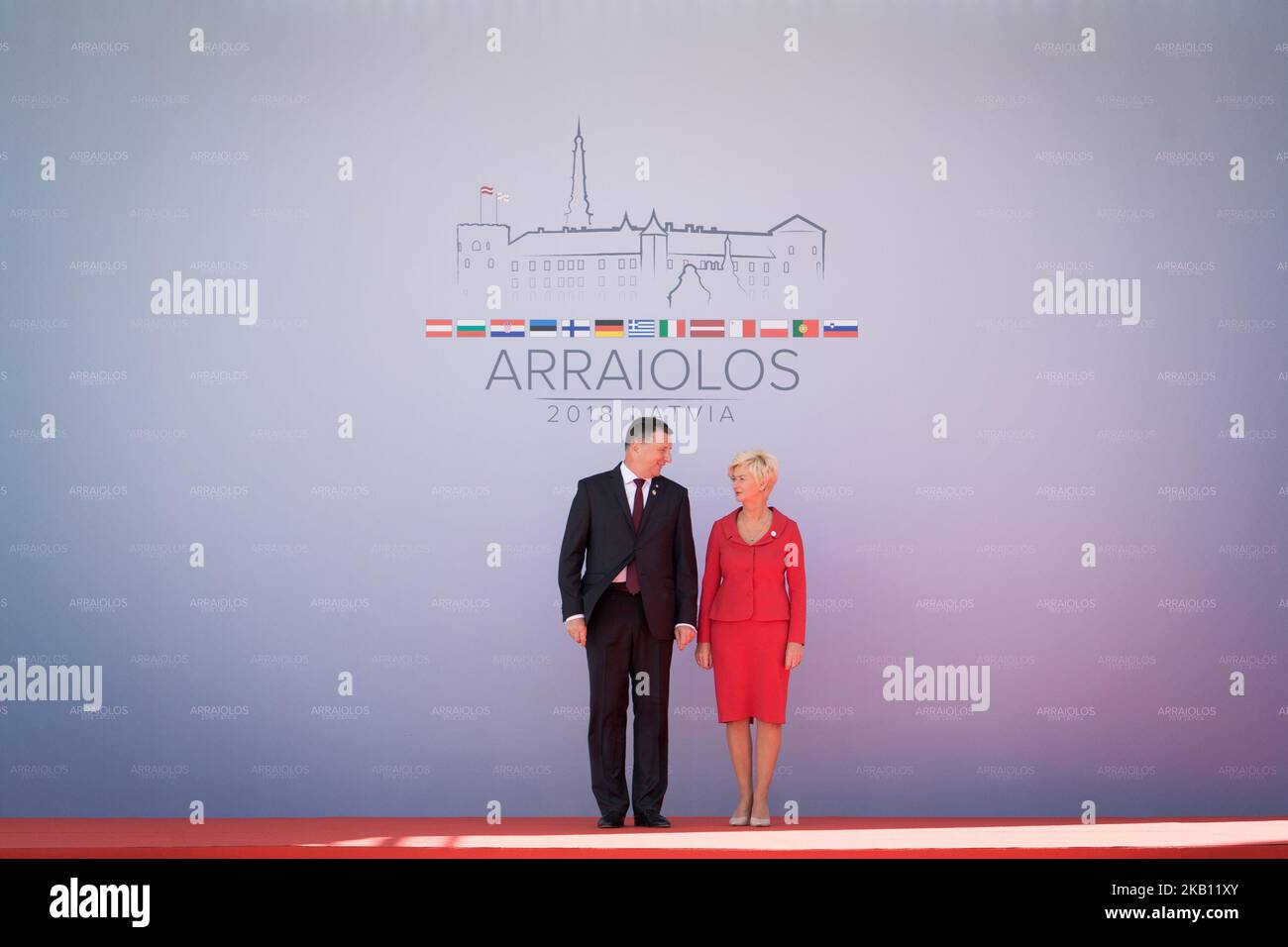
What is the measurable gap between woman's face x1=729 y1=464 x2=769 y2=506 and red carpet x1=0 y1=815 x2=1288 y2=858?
1.39 metres

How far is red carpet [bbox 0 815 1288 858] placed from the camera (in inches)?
208

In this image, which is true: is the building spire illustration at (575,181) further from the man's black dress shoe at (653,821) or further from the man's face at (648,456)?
the man's black dress shoe at (653,821)

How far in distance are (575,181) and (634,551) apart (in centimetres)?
191

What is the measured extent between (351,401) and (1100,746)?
12.8 ft

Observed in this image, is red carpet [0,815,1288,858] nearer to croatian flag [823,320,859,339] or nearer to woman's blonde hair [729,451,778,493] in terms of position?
woman's blonde hair [729,451,778,493]

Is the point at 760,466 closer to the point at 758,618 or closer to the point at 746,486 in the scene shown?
the point at 746,486

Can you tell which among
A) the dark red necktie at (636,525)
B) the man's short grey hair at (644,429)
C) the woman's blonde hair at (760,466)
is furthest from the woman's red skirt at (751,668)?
the man's short grey hair at (644,429)

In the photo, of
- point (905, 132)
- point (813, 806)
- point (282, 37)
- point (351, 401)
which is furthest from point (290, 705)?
point (905, 132)

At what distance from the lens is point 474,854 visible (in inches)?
209

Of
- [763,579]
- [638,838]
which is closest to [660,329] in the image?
[763,579]

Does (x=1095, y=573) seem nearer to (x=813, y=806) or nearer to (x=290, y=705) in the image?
(x=813, y=806)

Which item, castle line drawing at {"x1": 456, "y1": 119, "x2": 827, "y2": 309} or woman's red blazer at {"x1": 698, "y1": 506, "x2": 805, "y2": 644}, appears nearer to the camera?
woman's red blazer at {"x1": 698, "y1": 506, "x2": 805, "y2": 644}

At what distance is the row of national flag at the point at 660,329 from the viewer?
644 centimetres

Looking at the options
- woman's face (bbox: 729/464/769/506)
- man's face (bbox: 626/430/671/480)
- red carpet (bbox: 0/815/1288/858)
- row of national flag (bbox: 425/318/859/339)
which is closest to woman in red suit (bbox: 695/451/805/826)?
woman's face (bbox: 729/464/769/506)
